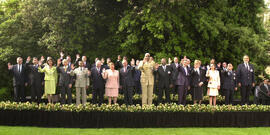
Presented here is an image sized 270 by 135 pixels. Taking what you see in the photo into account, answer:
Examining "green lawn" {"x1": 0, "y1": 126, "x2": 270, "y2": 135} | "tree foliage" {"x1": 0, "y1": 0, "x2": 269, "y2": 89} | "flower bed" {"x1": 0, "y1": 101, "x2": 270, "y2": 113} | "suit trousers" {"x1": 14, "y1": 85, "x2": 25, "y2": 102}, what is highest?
"tree foliage" {"x1": 0, "y1": 0, "x2": 269, "y2": 89}

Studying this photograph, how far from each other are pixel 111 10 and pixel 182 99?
33.7 feet

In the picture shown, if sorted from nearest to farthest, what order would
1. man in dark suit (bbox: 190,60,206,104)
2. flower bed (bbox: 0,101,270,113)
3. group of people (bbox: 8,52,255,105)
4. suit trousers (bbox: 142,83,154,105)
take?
1. flower bed (bbox: 0,101,270,113)
2. suit trousers (bbox: 142,83,154,105)
3. group of people (bbox: 8,52,255,105)
4. man in dark suit (bbox: 190,60,206,104)

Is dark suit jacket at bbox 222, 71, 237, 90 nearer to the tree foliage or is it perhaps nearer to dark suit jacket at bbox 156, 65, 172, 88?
dark suit jacket at bbox 156, 65, 172, 88

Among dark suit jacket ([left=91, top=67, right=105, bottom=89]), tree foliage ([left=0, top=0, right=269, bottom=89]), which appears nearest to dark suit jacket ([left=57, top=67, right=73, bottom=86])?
dark suit jacket ([left=91, top=67, right=105, bottom=89])

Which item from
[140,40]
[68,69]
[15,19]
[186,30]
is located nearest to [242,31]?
[186,30]

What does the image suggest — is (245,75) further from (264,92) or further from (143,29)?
(143,29)

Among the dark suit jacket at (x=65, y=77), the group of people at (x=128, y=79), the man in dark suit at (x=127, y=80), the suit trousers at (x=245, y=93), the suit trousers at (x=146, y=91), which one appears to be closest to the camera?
the suit trousers at (x=146, y=91)

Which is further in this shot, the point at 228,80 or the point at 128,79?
the point at 228,80

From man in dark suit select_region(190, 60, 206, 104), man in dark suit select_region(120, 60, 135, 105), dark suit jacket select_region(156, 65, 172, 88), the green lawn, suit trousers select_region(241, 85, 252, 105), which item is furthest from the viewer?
dark suit jacket select_region(156, 65, 172, 88)

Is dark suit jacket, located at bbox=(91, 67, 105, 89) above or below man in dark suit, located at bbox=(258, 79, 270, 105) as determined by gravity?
above

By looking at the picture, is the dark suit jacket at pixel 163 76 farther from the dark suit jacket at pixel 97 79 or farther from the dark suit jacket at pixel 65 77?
the dark suit jacket at pixel 65 77

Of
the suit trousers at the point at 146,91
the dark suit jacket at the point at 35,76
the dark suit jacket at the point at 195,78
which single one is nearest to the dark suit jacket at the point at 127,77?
the suit trousers at the point at 146,91

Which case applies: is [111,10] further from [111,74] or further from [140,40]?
[111,74]

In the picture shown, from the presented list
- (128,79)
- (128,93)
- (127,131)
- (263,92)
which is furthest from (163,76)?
(263,92)
